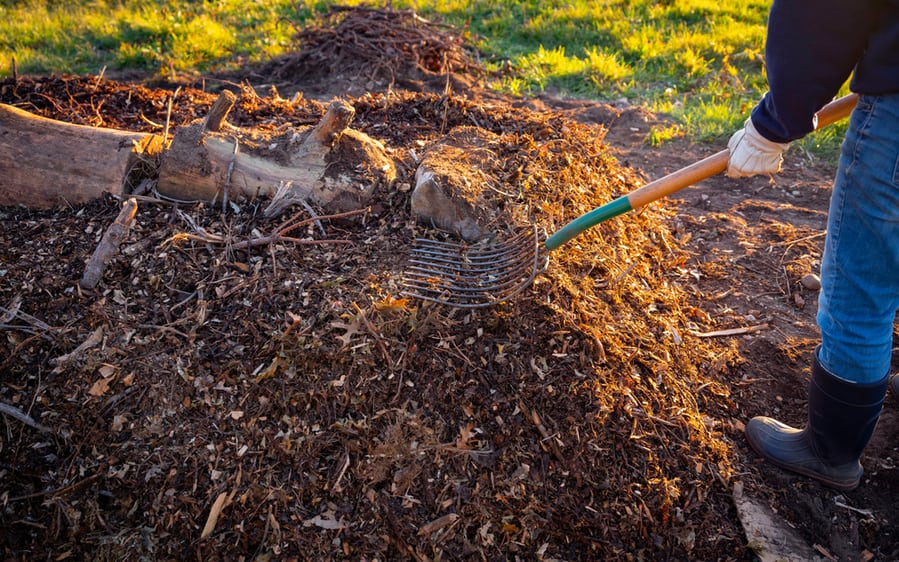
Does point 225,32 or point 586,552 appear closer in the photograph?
point 586,552

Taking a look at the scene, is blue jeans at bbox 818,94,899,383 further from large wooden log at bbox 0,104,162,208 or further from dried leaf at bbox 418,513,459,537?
large wooden log at bbox 0,104,162,208

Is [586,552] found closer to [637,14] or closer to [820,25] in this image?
Result: [820,25]

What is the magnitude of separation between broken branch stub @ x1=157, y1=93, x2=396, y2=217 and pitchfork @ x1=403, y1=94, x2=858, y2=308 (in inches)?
21.2

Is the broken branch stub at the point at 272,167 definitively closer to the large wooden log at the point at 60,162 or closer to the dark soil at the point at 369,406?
the dark soil at the point at 369,406

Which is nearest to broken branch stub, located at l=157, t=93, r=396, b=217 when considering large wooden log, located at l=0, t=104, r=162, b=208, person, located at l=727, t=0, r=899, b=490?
large wooden log, located at l=0, t=104, r=162, b=208

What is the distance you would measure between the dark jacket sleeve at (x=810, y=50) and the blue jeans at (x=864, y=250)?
0.14 meters

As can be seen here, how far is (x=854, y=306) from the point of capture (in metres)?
2.02

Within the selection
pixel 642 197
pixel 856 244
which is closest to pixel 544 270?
pixel 642 197

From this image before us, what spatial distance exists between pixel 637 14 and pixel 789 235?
4.33 meters

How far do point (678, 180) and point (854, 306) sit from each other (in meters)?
0.75

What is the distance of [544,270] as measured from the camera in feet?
8.46

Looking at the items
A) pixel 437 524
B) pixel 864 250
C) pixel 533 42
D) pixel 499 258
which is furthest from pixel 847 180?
pixel 533 42

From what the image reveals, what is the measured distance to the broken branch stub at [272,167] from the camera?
292 cm

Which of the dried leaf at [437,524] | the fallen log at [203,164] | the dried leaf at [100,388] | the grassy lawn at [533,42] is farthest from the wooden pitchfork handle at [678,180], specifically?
the grassy lawn at [533,42]
